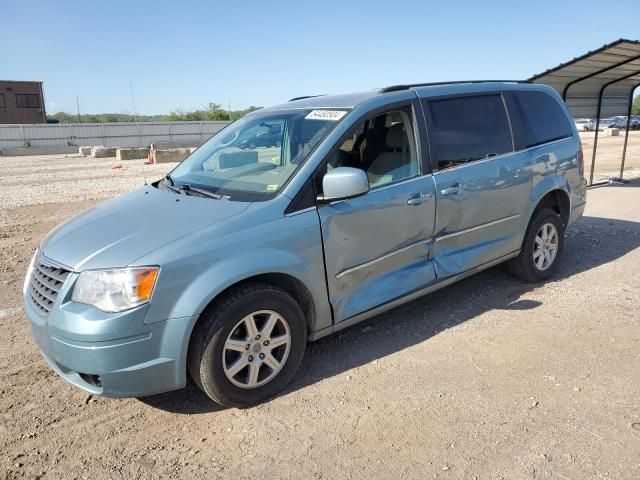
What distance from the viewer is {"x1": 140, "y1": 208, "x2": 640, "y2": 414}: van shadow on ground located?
3426mm

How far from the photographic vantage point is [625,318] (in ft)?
14.2

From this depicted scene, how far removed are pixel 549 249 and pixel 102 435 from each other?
4.36m

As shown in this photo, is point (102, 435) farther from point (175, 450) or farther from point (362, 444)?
point (362, 444)

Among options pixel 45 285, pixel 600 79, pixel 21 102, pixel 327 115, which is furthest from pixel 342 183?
pixel 21 102

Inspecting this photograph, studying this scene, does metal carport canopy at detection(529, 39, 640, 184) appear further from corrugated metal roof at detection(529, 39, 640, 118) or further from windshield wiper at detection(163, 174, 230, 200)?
windshield wiper at detection(163, 174, 230, 200)

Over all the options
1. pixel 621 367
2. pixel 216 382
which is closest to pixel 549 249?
pixel 621 367

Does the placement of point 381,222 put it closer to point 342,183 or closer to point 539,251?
point 342,183

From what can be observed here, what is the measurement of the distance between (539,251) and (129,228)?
3.89 meters

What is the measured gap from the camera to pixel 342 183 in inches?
129

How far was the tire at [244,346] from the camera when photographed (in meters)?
2.94

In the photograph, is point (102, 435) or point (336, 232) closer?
point (102, 435)

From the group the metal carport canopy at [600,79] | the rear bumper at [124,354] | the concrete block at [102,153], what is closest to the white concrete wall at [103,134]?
the concrete block at [102,153]

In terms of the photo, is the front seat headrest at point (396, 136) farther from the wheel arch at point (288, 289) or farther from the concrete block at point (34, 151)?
the concrete block at point (34, 151)

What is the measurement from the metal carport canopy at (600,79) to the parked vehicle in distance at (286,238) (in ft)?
17.7
